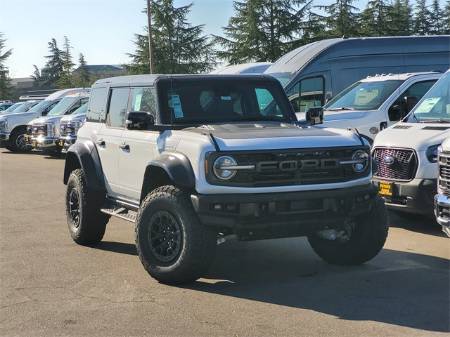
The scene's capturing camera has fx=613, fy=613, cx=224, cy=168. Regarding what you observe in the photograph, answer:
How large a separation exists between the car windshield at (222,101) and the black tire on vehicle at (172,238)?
3.52ft

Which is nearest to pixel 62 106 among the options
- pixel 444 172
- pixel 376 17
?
pixel 444 172

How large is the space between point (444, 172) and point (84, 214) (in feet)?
13.1

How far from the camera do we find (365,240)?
19.7ft

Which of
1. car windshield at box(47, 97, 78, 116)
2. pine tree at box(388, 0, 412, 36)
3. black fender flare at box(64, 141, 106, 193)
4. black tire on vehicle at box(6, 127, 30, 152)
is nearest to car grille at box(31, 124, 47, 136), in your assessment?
car windshield at box(47, 97, 78, 116)

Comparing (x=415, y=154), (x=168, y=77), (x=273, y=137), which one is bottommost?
(x=415, y=154)

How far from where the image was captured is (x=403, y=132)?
Result: 25.6 ft

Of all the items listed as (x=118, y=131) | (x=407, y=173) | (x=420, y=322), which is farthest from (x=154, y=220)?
(x=407, y=173)

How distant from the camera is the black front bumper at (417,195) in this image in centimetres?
736

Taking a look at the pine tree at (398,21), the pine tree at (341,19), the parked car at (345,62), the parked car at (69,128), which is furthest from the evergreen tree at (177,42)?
the parked car at (345,62)

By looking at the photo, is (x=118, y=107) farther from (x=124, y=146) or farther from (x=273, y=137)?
(x=273, y=137)

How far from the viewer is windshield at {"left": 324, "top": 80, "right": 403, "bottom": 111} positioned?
33.6ft

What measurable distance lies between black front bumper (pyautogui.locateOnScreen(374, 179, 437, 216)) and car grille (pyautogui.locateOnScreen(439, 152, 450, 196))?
5.55 feet

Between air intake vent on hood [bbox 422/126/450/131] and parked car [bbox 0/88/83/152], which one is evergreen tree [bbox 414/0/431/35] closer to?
parked car [bbox 0/88/83/152]

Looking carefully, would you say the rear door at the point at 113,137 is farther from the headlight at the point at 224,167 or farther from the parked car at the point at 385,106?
the parked car at the point at 385,106
